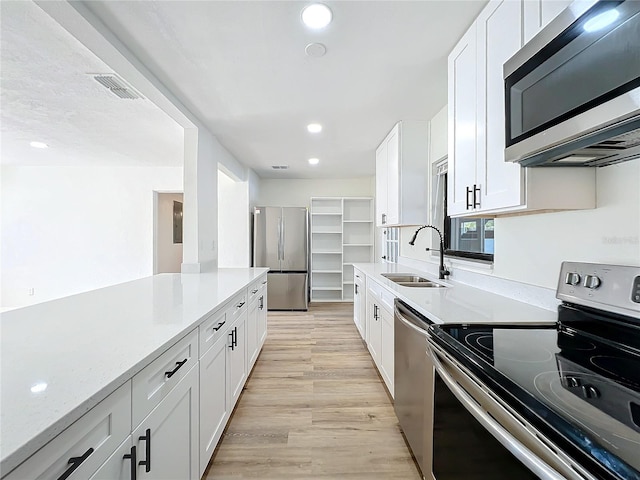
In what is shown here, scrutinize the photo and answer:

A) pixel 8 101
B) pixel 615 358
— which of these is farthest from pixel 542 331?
pixel 8 101

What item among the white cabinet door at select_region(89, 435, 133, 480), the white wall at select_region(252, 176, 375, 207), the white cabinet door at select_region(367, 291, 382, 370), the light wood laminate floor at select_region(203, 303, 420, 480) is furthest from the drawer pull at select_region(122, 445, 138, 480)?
the white wall at select_region(252, 176, 375, 207)

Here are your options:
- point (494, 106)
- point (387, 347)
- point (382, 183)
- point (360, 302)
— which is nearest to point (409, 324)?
point (387, 347)

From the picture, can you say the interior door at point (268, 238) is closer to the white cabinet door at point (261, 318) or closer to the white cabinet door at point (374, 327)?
the white cabinet door at point (261, 318)

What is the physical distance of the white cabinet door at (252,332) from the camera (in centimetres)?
267

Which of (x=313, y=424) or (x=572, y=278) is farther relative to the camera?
(x=313, y=424)

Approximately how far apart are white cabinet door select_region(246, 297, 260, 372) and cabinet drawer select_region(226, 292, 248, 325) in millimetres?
225

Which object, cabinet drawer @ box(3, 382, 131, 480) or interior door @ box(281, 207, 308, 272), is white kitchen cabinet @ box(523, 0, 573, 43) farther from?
interior door @ box(281, 207, 308, 272)

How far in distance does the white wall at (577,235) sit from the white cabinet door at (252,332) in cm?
192

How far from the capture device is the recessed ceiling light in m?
1.60

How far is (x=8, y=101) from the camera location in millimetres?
2840

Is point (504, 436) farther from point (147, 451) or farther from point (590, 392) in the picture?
point (147, 451)

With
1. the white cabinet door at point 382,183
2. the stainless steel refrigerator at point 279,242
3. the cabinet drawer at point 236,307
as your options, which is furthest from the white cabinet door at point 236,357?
the stainless steel refrigerator at point 279,242

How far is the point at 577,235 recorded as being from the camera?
1.37 metres

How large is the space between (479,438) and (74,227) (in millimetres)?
6671
